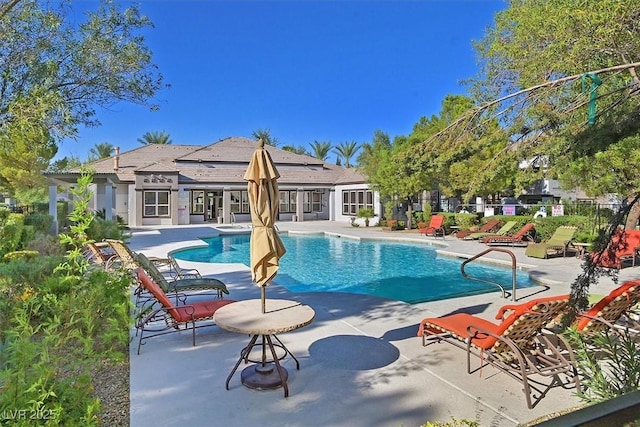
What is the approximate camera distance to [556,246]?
13.9 m

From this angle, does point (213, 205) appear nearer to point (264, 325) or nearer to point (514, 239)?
point (514, 239)

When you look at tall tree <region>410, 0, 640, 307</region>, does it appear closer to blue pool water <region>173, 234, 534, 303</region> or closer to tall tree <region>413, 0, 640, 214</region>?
tall tree <region>413, 0, 640, 214</region>

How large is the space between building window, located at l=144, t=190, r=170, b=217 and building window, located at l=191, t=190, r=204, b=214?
2.83 m

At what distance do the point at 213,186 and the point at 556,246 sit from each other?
24.0 metres

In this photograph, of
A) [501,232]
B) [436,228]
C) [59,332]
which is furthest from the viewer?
[436,228]

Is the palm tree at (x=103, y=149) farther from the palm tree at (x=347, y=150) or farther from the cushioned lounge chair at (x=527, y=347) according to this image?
the cushioned lounge chair at (x=527, y=347)

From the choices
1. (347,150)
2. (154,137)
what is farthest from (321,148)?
(154,137)

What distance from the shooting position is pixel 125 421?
3.74 meters

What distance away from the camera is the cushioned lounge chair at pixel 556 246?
1369cm

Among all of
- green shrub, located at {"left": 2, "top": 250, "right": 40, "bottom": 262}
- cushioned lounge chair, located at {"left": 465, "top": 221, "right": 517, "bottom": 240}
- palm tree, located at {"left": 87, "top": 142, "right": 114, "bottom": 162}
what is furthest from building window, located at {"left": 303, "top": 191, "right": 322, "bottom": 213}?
palm tree, located at {"left": 87, "top": 142, "right": 114, "bottom": 162}

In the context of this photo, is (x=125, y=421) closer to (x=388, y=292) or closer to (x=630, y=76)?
(x=388, y=292)

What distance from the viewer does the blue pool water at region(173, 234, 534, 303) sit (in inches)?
427

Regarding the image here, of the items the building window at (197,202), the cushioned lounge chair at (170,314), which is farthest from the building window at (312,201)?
the cushioned lounge chair at (170,314)

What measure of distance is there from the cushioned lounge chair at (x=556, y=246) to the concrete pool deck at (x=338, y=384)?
323 inches
